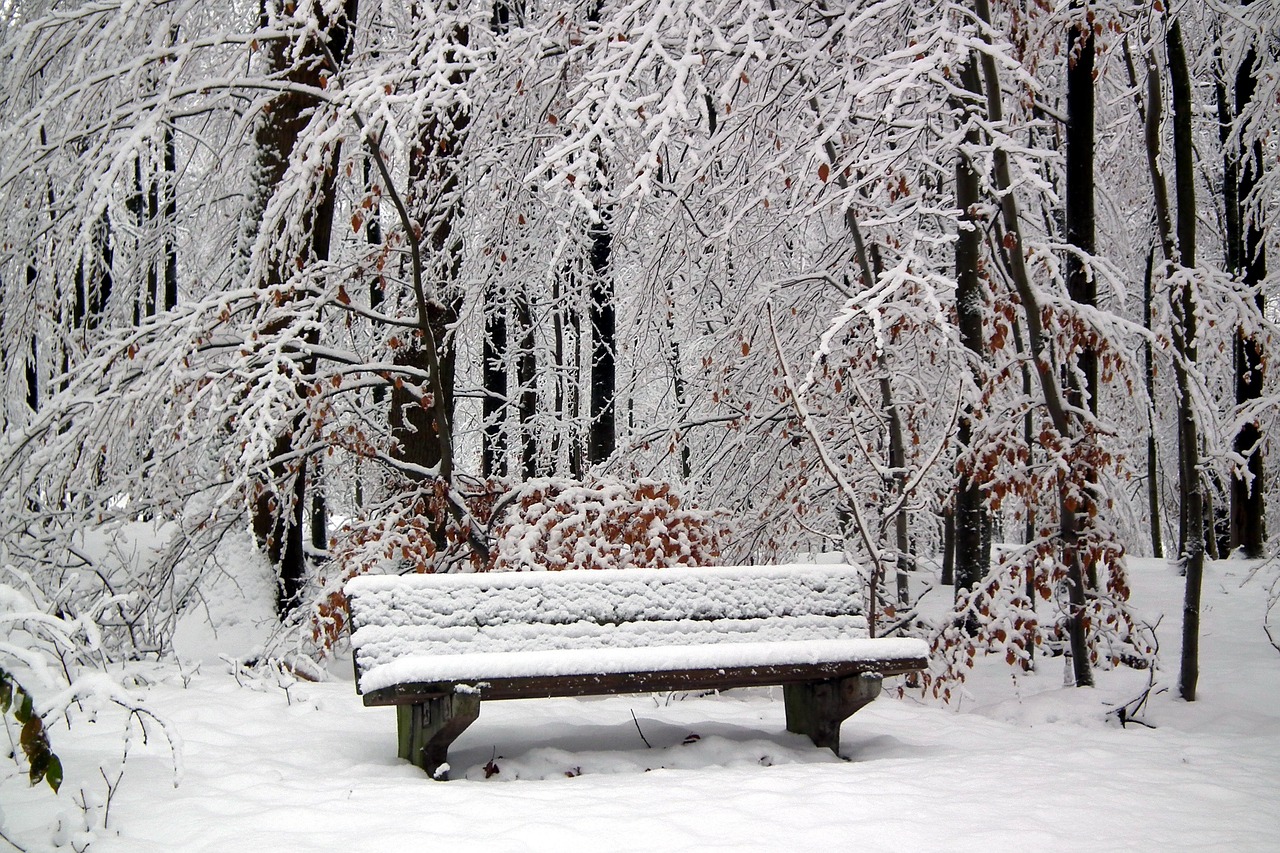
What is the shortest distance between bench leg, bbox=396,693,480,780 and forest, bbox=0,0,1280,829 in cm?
149

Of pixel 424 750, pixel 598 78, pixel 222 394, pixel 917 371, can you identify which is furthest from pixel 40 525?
pixel 917 371

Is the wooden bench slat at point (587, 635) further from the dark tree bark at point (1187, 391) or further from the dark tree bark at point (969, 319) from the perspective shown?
the dark tree bark at point (1187, 391)

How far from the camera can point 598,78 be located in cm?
A: 474

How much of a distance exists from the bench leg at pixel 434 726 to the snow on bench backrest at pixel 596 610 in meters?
0.25

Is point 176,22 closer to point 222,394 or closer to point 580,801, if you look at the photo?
point 222,394

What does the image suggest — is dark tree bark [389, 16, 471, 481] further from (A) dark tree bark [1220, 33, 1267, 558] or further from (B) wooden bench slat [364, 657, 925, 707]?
(A) dark tree bark [1220, 33, 1267, 558]

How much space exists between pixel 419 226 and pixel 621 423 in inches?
467

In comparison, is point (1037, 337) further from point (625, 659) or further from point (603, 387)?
point (603, 387)

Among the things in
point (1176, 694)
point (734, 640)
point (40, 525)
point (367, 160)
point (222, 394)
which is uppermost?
point (367, 160)

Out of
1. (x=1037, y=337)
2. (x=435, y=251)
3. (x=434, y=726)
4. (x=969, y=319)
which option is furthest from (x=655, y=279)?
(x=434, y=726)

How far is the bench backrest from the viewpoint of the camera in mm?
4066

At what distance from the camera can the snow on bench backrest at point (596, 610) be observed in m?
4.06

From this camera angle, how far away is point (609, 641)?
14.3ft

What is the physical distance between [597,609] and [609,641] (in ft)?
0.51
